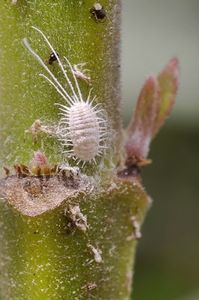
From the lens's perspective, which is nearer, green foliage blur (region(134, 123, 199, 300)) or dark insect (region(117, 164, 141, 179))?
dark insect (region(117, 164, 141, 179))

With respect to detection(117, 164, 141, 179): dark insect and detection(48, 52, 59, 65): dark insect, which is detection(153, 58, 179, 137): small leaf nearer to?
detection(117, 164, 141, 179): dark insect

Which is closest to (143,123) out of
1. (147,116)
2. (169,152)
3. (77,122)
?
(147,116)

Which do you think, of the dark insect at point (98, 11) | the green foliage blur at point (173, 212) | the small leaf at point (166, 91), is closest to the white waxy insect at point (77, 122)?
the dark insect at point (98, 11)

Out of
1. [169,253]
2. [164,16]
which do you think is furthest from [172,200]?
[164,16]

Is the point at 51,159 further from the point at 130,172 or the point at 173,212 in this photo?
the point at 173,212

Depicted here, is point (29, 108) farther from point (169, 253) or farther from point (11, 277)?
point (169, 253)

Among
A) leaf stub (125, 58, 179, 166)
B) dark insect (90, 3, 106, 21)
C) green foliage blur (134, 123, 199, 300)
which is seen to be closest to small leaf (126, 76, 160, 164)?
leaf stub (125, 58, 179, 166)
